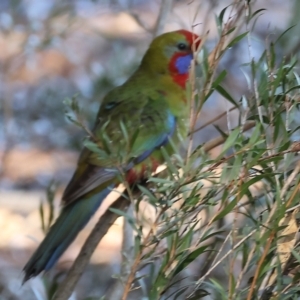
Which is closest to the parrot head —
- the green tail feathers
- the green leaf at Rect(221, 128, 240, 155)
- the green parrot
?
the green parrot

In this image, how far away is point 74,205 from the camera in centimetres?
102

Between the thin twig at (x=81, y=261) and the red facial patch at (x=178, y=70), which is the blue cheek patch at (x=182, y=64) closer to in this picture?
the red facial patch at (x=178, y=70)

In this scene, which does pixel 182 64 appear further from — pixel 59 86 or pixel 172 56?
pixel 59 86

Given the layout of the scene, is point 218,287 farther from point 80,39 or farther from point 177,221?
point 80,39

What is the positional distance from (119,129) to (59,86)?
0.92m

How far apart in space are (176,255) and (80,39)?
2.12 m

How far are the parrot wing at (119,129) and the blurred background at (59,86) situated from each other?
0.14 meters

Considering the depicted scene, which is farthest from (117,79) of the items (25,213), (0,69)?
(0,69)

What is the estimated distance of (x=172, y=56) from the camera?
1.27 metres

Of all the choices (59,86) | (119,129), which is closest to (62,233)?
(119,129)

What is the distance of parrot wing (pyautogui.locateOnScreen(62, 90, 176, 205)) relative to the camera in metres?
1.01

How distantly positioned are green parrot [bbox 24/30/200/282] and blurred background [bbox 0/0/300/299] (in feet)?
0.25

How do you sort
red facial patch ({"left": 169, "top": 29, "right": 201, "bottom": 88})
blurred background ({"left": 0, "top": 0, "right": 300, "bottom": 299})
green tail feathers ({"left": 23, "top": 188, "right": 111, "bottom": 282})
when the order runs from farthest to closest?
1. blurred background ({"left": 0, "top": 0, "right": 300, "bottom": 299})
2. red facial patch ({"left": 169, "top": 29, "right": 201, "bottom": 88})
3. green tail feathers ({"left": 23, "top": 188, "right": 111, "bottom": 282})

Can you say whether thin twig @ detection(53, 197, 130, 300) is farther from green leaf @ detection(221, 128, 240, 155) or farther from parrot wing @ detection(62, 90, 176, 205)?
green leaf @ detection(221, 128, 240, 155)
